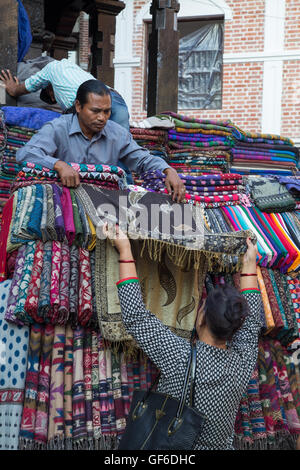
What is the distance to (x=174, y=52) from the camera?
23.7ft

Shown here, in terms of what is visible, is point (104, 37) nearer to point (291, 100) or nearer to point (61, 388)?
point (61, 388)

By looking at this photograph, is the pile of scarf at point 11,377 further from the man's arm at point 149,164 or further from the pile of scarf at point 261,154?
the pile of scarf at point 261,154

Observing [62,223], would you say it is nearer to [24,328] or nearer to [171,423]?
[24,328]

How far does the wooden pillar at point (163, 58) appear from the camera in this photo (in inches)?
281

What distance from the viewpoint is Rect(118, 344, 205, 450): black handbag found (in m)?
2.91

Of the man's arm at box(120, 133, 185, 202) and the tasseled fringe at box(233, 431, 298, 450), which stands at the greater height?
the man's arm at box(120, 133, 185, 202)

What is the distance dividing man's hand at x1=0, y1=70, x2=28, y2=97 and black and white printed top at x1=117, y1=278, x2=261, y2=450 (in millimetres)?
2769

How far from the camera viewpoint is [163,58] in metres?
7.16

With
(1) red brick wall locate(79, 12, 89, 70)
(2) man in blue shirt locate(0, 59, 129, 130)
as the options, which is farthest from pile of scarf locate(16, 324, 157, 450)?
(1) red brick wall locate(79, 12, 89, 70)

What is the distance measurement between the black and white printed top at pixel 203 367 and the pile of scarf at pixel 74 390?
65 centimetres

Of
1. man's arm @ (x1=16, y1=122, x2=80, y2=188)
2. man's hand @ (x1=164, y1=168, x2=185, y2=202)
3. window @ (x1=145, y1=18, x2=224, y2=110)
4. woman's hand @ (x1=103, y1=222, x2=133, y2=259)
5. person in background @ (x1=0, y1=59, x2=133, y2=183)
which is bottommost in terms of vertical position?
woman's hand @ (x1=103, y1=222, x2=133, y2=259)

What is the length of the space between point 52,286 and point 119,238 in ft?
1.48

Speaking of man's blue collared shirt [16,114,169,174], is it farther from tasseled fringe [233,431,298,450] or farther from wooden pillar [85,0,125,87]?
wooden pillar [85,0,125,87]

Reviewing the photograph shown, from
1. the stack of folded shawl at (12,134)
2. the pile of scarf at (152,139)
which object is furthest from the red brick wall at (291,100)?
the stack of folded shawl at (12,134)
